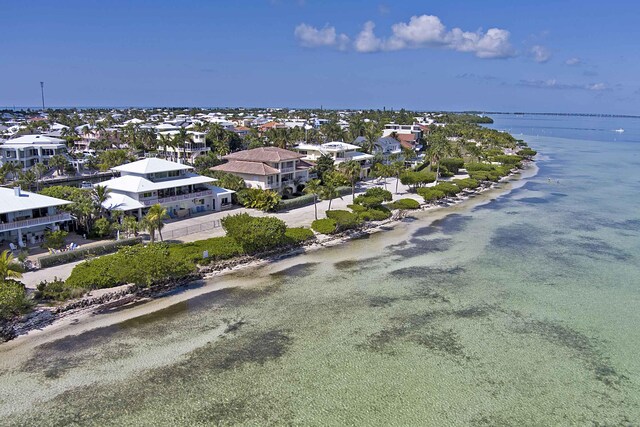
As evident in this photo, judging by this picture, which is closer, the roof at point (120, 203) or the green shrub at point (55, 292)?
the green shrub at point (55, 292)

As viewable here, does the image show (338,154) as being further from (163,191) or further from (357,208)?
(163,191)

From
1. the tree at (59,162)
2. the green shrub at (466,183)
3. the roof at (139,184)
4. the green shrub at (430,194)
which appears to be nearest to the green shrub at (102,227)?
the roof at (139,184)

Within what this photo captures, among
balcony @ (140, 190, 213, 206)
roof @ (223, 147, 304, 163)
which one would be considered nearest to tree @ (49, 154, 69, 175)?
roof @ (223, 147, 304, 163)

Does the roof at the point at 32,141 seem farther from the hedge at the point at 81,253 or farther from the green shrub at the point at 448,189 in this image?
the green shrub at the point at 448,189

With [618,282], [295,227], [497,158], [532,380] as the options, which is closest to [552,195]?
[497,158]

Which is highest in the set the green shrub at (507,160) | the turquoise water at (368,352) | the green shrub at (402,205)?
the green shrub at (507,160)

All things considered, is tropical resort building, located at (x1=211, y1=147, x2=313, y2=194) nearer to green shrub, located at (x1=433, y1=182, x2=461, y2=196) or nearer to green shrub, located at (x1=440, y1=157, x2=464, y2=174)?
green shrub, located at (x1=433, y1=182, x2=461, y2=196)
